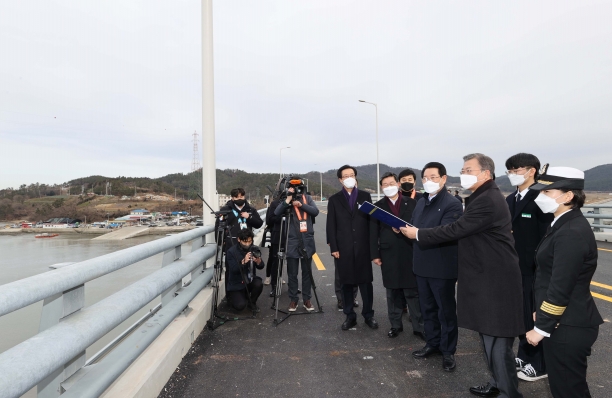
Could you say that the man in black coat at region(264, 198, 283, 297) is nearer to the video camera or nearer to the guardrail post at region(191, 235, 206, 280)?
the video camera

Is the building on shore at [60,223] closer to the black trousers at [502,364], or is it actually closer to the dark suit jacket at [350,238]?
the dark suit jacket at [350,238]

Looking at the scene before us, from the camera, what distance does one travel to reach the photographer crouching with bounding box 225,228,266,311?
4793mm

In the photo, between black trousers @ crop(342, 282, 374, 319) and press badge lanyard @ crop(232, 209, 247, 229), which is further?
press badge lanyard @ crop(232, 209, 247, 229)

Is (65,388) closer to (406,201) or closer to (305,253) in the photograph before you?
(305,253)

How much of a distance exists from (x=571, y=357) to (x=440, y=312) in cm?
147

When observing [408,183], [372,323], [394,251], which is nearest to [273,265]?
[372,323]

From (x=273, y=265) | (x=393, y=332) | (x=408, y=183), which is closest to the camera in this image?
(x=393, y=332)

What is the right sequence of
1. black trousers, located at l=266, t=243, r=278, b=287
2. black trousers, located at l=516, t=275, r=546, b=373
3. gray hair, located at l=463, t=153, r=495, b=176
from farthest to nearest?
black trousers, located at l=266, t=243, r=278, b=287, black trousers, located at l=516, t=275, r=546, b=373, gray hair, located at l=463, t=153, r=495, b=176

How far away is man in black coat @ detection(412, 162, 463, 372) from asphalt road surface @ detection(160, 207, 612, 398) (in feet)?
0.58

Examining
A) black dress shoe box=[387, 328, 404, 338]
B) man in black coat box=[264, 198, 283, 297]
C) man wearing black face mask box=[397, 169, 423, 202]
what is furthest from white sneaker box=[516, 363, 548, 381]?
man in black coat box=[264, 198, 283, 297]

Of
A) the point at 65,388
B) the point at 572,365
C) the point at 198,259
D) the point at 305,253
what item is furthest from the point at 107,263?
the point at 305,253

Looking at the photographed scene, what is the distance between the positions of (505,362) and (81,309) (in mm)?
2865

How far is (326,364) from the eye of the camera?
3.31 meters

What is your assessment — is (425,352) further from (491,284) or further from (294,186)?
(294,186)
